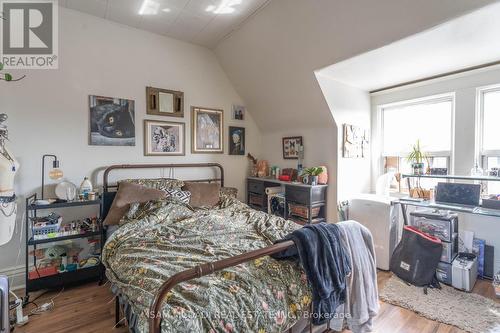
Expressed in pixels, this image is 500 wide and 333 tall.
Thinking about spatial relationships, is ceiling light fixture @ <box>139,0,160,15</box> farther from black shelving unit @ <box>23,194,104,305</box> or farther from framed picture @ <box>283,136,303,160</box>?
framed picture @ <box>283,136,303,160</box>

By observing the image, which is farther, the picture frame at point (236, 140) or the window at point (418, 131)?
the picture frame at point (236, 140)

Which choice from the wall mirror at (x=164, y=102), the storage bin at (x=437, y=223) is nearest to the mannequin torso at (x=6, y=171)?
the wall mirror at (x=164, y=102)

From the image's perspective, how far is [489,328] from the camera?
6.26 feet

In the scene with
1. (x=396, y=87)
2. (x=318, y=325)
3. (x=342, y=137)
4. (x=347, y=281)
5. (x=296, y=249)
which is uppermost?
(x=396, y=87)

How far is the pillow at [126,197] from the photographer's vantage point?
2.58m

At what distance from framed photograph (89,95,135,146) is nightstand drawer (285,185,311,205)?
2.14 metres

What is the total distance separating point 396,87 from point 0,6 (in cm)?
457

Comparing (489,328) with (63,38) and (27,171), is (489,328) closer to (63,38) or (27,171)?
(27,171)

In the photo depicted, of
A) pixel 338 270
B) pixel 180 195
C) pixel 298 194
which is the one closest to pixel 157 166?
pixel 180 195

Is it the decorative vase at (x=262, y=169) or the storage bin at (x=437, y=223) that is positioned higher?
the decorative vase at (x=262, y=169)

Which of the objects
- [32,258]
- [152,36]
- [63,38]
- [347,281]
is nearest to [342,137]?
[347,281]

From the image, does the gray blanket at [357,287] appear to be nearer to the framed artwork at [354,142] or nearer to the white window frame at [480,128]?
the framed artwork at [354,142]

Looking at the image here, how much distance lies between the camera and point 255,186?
4.00 m

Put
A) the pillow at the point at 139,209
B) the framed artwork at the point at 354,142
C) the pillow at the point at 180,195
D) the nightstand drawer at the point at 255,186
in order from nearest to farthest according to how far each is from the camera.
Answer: the pillow at the point at 139,209
the pillow at the point at 180,195
the framed artwork at the point at 354,142
the nightstand drawer at the point at 255,186
